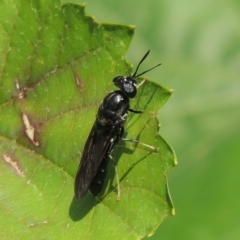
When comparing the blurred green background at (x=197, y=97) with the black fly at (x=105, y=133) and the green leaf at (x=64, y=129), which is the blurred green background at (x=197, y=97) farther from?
the green leaf at (x=64, y=129)

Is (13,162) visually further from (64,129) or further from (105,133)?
(105,133)

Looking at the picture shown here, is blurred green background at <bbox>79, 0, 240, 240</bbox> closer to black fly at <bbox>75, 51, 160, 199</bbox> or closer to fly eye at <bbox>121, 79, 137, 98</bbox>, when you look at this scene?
black fly at <bbox>75, 51, 160, 199</bbox>

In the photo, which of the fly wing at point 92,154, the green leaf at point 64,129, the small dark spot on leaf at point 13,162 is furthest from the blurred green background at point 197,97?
the small dark spot on leaf at point 13,162

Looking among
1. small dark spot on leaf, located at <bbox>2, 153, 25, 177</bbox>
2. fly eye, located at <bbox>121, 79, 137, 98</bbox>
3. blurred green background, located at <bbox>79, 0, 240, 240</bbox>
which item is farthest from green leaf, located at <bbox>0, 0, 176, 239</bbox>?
blurred green background, located at <bbox>79, 0, 240, 240</bbox>

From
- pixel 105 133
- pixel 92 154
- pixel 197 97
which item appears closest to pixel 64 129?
pixel 92 154

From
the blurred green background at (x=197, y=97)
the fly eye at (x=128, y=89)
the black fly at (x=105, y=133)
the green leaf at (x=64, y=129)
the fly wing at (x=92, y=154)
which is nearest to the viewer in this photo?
the green leaf at (x=64, y=129)

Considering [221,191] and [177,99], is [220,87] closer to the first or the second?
[177,99]
